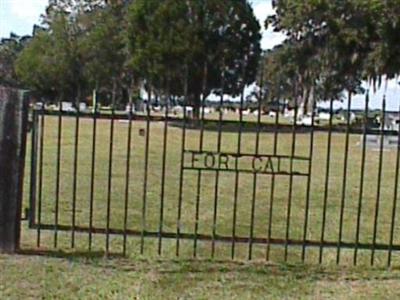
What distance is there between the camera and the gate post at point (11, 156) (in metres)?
6.91

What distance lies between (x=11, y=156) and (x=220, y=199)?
20.6 feet

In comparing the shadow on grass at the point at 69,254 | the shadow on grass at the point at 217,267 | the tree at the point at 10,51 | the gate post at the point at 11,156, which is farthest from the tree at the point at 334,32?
the tree at the point at 10,51

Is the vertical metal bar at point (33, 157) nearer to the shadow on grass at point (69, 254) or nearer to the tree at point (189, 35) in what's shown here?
the shadow on grass at point (69, 254)

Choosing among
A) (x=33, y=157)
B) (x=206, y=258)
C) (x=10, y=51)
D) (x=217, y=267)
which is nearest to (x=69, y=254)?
(x=33, y=157)

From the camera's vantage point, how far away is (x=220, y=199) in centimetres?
1275

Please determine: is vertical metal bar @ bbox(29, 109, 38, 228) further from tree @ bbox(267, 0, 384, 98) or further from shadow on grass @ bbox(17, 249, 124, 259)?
tree @ bbox(267, 0, 384, 98)

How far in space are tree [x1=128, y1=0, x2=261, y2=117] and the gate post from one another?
41.6m

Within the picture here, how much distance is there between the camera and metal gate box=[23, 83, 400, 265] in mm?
7246

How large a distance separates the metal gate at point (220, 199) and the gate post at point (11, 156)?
0.17m

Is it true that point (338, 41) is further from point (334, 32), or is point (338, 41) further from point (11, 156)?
point (11, 156)

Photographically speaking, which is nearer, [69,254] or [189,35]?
[69,254]

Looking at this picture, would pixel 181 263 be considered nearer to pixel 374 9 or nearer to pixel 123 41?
pixel 374 9

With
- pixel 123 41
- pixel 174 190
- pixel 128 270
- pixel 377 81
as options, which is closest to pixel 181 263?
pixel 128 270

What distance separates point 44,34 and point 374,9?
42.6 metres
